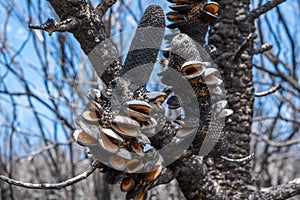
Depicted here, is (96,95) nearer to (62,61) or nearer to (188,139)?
(188,139)

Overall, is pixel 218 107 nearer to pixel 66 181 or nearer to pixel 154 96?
pixel 154 96

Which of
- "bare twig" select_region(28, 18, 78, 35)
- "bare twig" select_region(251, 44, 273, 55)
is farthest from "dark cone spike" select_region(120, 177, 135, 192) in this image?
"bare twig" select_region(251, 44, 273, 55)

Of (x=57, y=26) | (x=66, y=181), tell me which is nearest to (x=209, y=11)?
(x=57, y=26)

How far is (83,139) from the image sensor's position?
537 millimetres

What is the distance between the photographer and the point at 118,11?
2.34 m

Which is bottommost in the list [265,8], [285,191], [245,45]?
[285,191]

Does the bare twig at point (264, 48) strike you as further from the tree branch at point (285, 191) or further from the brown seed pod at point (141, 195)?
the brown seed pod at point (141, 195)

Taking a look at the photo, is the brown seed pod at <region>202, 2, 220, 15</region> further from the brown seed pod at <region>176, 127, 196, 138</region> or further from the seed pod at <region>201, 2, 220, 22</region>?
the brown seed pod at <region>176, 127, 196, 138</region>

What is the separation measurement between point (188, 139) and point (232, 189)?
17.8 inches

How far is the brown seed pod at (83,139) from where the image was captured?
53 centimetres

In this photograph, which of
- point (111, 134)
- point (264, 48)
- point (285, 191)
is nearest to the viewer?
point (111, 134)

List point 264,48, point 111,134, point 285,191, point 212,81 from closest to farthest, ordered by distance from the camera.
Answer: point 111,134 → point 212,81 → point 285,191 → point 264,48

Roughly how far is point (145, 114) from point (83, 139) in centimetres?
9

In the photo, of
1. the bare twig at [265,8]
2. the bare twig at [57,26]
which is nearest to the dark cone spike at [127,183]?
the bare twig at [57,26]
